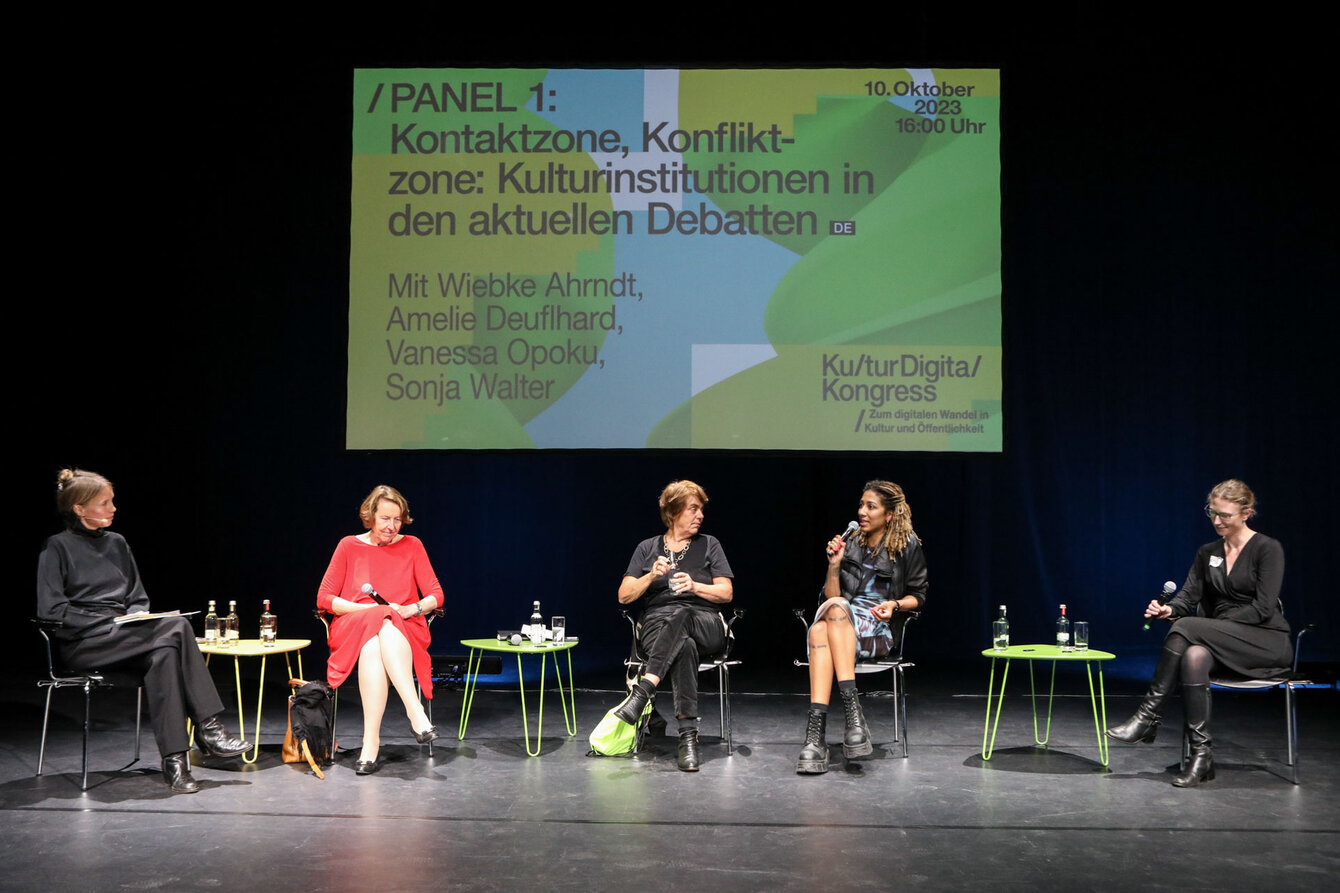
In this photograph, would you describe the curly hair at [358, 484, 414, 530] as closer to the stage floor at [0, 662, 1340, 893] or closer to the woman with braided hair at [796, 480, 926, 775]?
the stage floor at [0, 662, 1340, 893]

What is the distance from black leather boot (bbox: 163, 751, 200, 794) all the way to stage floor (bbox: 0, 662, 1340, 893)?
2.2 inches

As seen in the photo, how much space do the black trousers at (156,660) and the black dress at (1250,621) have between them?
3477 mm

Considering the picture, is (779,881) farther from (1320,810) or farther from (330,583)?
(330,583)

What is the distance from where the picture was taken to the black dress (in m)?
4.08

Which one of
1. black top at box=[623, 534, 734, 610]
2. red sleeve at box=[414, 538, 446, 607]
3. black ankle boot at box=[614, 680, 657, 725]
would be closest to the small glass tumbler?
black top at box=[623, 534, 734, 610]

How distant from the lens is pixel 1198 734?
404cm

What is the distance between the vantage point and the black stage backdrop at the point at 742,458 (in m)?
6.65

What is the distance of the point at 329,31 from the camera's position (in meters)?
6.62

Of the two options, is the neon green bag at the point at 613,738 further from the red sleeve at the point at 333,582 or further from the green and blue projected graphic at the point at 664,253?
the green and blue projected graphic at the point at 664,253

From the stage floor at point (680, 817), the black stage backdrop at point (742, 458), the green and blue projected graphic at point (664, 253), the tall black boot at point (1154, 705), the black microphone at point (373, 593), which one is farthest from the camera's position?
the black stage backdrop at point (742, 458)

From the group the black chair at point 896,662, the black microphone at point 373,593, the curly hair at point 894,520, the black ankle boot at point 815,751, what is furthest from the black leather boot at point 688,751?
the black microphone at point 373,593

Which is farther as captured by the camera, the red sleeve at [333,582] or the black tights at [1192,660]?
the red sleeve at [333,582]

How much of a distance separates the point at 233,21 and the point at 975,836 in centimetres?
594

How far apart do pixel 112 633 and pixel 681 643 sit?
2.01m
